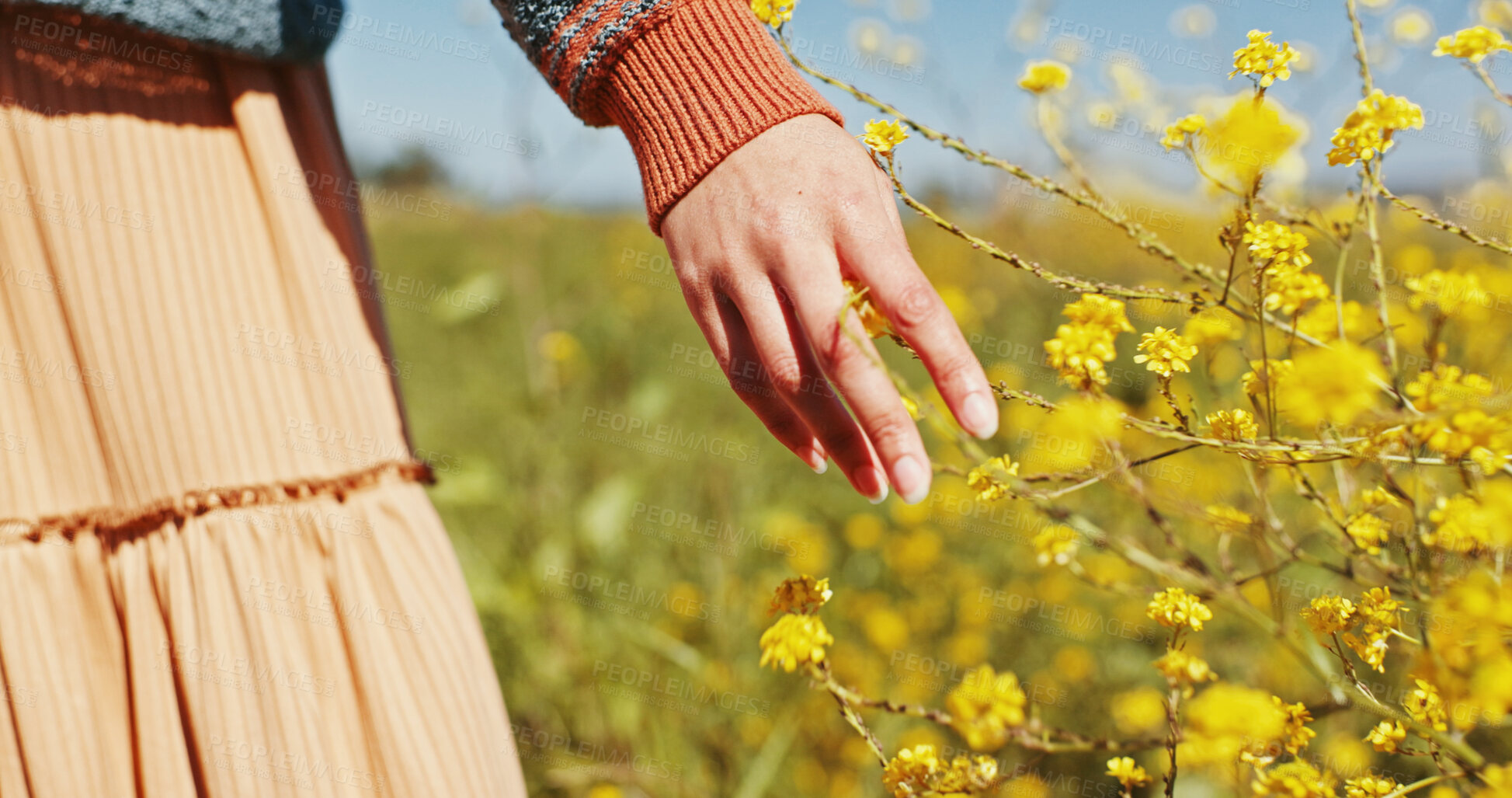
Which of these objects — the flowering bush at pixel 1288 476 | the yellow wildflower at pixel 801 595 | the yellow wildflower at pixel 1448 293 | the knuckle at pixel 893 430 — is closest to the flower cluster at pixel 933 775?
the flowering bush at pixel 1288 476

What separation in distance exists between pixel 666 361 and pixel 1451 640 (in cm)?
290

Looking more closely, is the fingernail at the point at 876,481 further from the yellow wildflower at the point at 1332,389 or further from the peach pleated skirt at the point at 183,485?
the peach pleated skirt at the point at 183,485

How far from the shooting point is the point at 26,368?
0.70m

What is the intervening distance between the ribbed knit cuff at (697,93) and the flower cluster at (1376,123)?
12.2 inches

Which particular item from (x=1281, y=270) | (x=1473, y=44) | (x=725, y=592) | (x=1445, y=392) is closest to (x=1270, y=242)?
(x=1281, y=270)

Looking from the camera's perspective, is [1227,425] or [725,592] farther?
[725,592]

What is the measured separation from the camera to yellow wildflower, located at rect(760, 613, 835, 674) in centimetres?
60

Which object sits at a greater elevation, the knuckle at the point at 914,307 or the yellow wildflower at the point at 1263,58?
the yellow wildflower at the point at 1263,58

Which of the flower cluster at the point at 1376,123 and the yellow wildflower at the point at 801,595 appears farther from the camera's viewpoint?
the yellow wildflower at the point at 801,595

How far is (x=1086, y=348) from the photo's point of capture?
489mm

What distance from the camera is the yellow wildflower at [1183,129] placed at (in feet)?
1.90

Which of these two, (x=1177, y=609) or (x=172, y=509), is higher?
(x=172, y=509)

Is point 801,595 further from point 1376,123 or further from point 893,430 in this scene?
point 1376,123

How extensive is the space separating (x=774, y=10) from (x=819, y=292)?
286 mm
